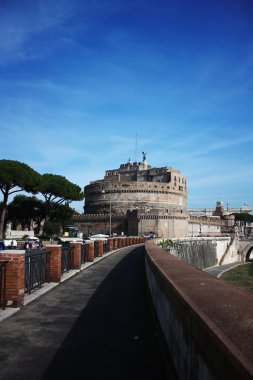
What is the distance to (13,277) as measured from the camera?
745 cm

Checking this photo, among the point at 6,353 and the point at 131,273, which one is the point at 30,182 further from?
the point at 6,353

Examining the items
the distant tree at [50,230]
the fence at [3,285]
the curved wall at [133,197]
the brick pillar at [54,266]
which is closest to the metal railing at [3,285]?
the fence at [3,285]

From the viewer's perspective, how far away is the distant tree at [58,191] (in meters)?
61.6

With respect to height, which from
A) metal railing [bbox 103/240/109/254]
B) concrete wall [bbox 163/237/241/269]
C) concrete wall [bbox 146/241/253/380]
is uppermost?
concrete wall [bbox 146/241/253/380]

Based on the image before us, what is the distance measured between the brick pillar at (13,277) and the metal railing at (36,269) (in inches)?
49.7

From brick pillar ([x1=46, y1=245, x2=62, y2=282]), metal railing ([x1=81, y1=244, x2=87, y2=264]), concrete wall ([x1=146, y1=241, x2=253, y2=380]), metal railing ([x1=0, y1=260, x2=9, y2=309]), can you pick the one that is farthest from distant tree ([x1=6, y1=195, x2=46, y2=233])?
Answer: concrete wall ([x1=146, y1=241, x2=253, y2=380])

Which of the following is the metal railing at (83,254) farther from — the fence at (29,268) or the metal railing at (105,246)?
the metal railing at (105,246)

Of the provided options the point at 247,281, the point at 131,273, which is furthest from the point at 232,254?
the point at 131,273

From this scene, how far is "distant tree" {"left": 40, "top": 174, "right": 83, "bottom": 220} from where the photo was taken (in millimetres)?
61562

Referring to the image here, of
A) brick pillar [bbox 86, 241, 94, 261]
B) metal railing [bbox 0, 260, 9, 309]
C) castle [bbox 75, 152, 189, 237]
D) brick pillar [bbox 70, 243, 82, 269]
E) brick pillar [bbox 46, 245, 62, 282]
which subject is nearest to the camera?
metal railing [bbox 0, 260, 9, 309]

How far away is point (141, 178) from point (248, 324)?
4085 inches

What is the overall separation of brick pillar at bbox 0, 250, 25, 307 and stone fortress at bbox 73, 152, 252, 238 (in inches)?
2470

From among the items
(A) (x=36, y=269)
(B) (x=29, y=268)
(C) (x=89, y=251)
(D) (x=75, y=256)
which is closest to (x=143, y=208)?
(C) (x=89, y=251)

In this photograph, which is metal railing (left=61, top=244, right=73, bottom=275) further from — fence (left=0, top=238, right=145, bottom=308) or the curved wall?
the curved wall
